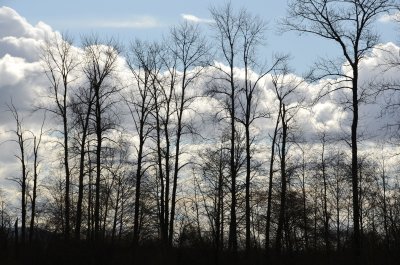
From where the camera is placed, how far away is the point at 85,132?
3528 centimetres

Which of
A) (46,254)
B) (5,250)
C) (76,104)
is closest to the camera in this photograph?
(46,254)

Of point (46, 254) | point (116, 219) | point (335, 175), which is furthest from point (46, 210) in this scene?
point (46, 254)

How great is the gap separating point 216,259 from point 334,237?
28.8m

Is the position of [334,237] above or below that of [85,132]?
below

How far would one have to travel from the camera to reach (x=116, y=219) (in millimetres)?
57188

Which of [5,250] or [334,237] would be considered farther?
[334,237]

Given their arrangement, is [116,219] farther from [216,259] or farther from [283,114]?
[216,259]

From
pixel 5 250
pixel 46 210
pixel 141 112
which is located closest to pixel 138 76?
pixel 141 112

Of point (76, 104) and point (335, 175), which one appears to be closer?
point (76, 104)

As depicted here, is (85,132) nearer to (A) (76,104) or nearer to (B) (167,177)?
(A) (76,104)

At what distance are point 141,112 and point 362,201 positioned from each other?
25249 millimetres

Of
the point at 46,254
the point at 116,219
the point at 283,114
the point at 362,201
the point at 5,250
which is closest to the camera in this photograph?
the point at 46,254

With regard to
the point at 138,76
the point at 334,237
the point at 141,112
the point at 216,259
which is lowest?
the point at 216,259

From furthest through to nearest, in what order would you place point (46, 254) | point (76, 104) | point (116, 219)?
1. point (116, 219)
2. point (76, 104)
3. point (46, 254)
